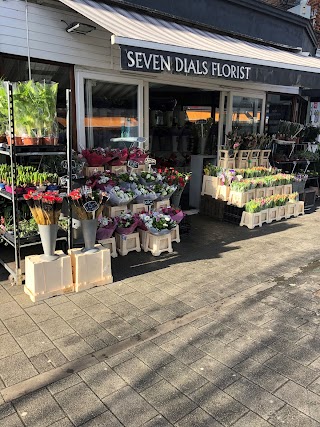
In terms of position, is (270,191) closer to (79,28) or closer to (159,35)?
(159,35)

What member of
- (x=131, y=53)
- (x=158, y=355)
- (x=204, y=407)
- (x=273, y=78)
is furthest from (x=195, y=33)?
(x=204, y=407)

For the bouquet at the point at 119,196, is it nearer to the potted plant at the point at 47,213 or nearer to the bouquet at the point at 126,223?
the bouquet at the point at 126,223

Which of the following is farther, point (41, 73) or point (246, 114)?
point (246, 114)

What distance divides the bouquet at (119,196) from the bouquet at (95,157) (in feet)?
1.77

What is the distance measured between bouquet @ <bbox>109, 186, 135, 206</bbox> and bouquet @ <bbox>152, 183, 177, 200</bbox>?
519mm

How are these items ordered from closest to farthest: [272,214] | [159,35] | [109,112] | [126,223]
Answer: [159,35] → [126,223] → [109,112] → [272,214]

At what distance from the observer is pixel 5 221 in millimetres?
4719

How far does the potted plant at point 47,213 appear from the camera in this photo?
3797 millimetres

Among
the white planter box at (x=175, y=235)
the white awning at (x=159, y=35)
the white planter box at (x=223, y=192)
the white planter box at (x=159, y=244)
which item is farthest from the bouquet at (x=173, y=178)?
the white awning at (x=159, y=35)

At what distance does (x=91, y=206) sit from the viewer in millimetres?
4141

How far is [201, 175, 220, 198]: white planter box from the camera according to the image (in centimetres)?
771

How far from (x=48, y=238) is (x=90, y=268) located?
628 millimetres

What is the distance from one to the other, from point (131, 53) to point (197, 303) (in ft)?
9.88

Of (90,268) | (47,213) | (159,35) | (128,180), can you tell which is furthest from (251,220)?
(47,213)
